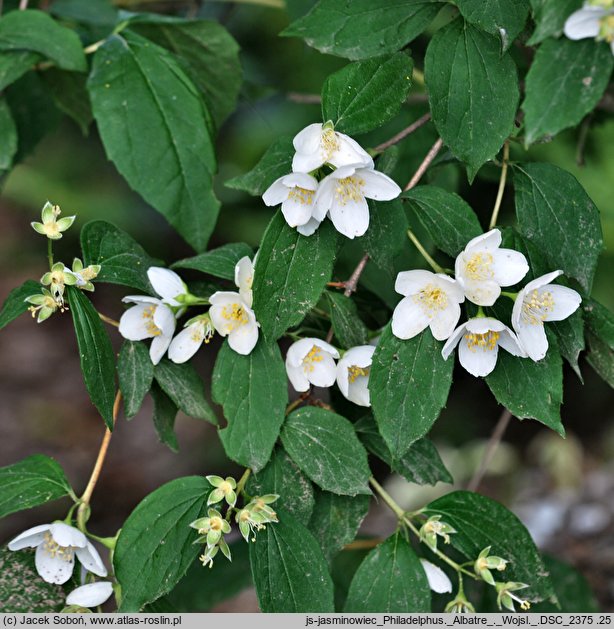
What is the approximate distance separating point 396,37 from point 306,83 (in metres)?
1.58

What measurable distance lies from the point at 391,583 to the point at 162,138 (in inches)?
39.0

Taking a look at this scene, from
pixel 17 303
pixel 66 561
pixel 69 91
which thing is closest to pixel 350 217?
pixel 17 303

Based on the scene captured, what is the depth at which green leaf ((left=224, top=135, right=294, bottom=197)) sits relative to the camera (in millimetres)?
1288

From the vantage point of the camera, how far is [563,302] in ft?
4.11

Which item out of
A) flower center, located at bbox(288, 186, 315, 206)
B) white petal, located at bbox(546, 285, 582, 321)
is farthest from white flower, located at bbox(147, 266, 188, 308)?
white petal, located at bbox(546, 285, 582, 321)

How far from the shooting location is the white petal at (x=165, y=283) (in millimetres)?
1416

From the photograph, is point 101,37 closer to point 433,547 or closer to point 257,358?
point 257,358

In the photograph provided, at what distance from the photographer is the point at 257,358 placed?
4.48 feet

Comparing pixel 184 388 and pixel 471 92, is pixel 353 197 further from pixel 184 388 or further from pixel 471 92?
pixel 184 388

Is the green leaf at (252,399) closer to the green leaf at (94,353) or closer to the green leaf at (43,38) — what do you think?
the green leaf at (94,353)

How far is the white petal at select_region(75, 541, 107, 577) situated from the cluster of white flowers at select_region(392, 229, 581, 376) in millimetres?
649

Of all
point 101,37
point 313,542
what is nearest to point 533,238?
point 313,542

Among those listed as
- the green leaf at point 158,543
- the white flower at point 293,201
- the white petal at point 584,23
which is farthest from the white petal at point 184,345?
the white petal at point 584,23

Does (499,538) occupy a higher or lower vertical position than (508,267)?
lower
